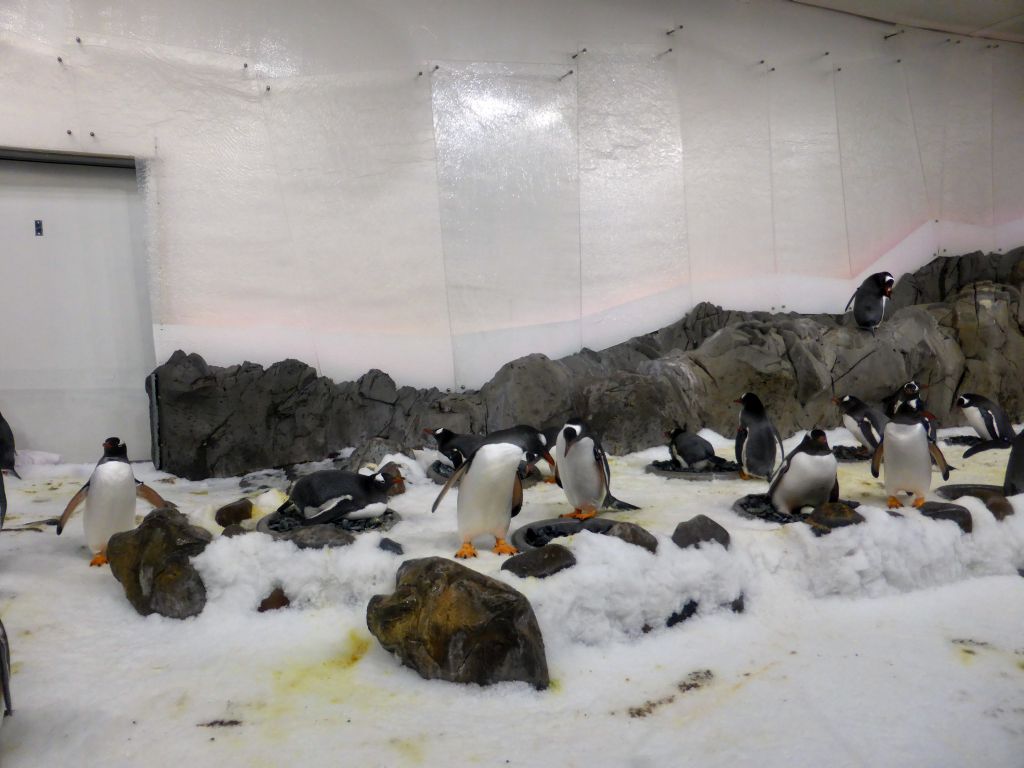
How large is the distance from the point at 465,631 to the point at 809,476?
2172 millimetres

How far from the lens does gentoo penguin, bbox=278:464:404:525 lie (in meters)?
3.95

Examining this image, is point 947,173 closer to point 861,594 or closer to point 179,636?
point 861,594

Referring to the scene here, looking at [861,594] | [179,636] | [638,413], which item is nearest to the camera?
[179,636]

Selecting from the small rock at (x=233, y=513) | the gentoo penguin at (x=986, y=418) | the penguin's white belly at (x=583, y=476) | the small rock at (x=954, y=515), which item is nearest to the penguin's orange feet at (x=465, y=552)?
the penguin's white belly at (x=583, y=476)

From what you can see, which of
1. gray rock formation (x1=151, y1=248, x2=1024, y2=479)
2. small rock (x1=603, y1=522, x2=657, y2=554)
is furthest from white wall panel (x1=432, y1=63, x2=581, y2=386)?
small rock (x1=603, y1=522, x2=657, y2=554)

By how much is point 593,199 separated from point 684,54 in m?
2.01

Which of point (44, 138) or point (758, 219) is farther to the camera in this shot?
point (758, 219)

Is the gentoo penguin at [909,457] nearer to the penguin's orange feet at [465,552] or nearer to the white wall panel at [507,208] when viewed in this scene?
the penguin's orange feet at [465,552]

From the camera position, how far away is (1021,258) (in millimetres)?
8672

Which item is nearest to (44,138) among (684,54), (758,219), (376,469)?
(376,469)

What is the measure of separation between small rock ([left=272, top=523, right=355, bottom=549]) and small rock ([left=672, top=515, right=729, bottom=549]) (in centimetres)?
146

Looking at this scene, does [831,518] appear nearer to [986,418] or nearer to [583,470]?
[583,470]

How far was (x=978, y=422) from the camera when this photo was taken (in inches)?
252

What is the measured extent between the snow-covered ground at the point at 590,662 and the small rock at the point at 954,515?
5 centimetres
